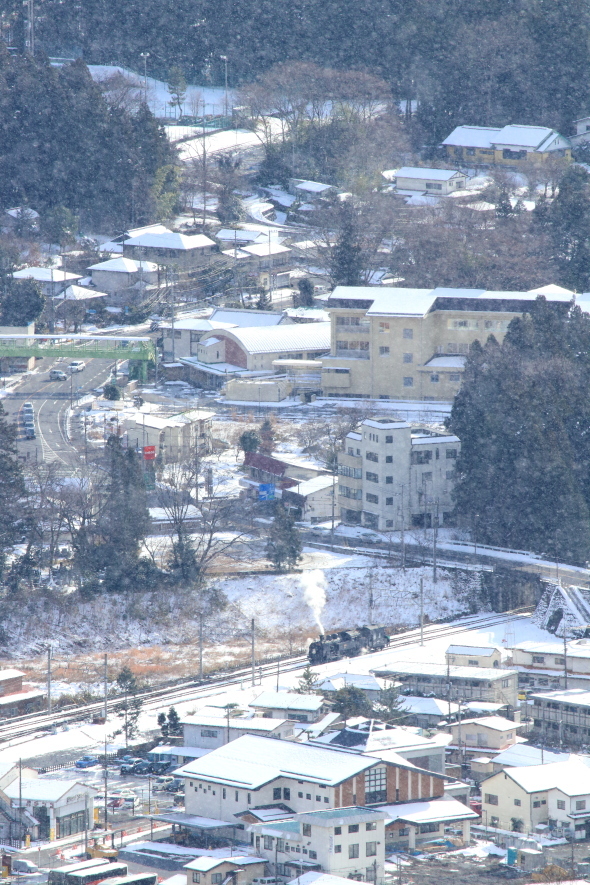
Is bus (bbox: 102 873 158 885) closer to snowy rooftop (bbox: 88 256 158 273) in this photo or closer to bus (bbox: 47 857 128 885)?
bus (bbox: 47 857 128 885)

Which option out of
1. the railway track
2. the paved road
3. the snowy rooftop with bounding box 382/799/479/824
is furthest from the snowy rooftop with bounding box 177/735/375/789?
the paved road

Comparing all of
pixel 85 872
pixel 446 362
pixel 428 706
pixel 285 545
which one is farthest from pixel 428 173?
pixel 85 872

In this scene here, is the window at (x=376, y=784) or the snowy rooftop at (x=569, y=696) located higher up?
the window at (x=376, y=784)

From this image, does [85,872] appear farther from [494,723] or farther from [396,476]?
[396,476]

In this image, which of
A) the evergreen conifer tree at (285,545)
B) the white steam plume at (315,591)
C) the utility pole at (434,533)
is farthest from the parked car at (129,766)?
the utility pole at (434,533)

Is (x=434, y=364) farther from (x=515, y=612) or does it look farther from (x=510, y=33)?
(x=510, y=33)

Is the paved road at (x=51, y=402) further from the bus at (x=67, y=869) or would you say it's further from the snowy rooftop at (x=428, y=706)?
the bus at (x=67, y=869)
